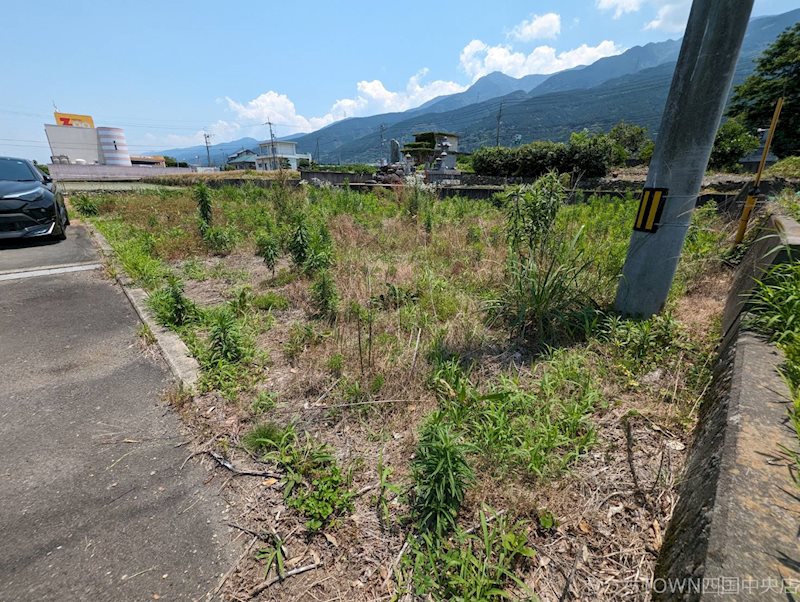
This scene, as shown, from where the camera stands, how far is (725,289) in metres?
3.31

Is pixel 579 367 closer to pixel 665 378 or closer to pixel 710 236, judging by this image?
pixel 665 378

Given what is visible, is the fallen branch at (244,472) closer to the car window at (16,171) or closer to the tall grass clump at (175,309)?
the tall grass clump at (175,309)

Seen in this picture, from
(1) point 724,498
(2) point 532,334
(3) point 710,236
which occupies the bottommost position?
(2) point 532,334

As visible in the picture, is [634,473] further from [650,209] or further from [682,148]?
[682,148]

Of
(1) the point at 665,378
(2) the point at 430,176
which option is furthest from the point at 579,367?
(2) the point at 430,176

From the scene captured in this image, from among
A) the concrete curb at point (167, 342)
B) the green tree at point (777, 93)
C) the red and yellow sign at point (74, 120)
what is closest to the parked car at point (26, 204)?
the concrete curb at point (167, 342)

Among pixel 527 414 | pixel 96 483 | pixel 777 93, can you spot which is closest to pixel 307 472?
pixel 96 483

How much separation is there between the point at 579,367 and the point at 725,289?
6.63ft

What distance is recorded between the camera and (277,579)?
1.47 m

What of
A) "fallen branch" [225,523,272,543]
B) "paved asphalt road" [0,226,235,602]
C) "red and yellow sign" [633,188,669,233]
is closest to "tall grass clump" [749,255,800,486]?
"red and yellow sign" [633,188,669,233]

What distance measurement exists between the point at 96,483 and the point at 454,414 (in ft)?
6.49

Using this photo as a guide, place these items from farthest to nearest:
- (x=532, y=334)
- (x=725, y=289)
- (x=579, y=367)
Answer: (x=725, y=289) < (x=532, y=334) < (x=579, y=367)

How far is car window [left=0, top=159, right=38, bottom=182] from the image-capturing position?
654cm

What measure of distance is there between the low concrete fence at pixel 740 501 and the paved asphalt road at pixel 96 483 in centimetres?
175
